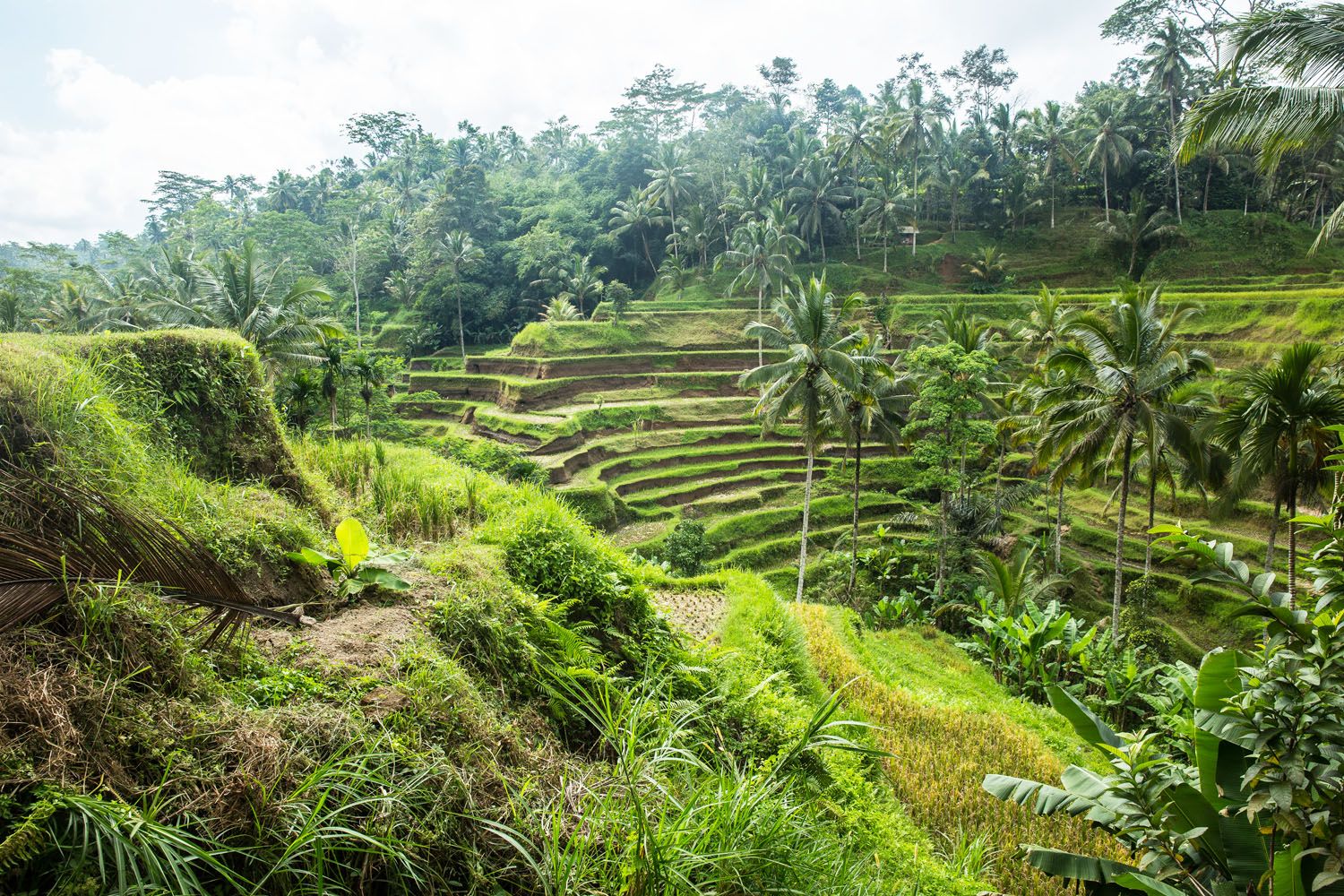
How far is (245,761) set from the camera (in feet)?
7.41

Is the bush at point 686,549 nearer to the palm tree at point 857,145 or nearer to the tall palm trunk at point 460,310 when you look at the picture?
the tall palm trunk at point 460,310

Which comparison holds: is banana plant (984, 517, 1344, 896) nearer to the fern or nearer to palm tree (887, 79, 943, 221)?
the fern

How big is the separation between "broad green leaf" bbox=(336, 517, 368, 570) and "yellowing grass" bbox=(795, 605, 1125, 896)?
340 cm

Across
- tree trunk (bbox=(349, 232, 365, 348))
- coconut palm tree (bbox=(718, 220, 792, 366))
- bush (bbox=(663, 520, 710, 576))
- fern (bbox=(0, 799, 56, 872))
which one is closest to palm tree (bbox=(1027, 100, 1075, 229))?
coconut palm tree (bbox=(718, 220, 792, 366))

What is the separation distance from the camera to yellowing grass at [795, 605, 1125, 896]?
6.25m

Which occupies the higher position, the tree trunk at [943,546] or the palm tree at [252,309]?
the palm tree at [252,309]

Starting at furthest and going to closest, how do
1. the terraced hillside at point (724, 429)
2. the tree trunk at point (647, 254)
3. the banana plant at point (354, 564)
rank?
the tree trunk at point (647, 254) < the terraced hillside at point (724, 429) < the banana plant at point (354, 564)

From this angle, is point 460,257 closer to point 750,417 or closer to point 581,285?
point 581,285

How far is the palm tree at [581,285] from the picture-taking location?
40.9m

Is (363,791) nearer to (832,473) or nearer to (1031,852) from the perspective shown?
(1031,852)

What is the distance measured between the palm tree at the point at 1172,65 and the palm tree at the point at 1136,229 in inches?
63.6

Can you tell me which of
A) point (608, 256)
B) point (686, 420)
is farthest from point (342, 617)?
point (608, 256)

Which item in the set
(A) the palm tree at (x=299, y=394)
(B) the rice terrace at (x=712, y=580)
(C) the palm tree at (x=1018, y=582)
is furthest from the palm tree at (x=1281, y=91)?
(A) the palm tree at (x=299, y=394)

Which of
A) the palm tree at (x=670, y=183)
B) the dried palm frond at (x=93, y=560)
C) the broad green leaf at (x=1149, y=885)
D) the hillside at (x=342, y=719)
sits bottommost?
the broad green leaf at (x=1149, y=885)
